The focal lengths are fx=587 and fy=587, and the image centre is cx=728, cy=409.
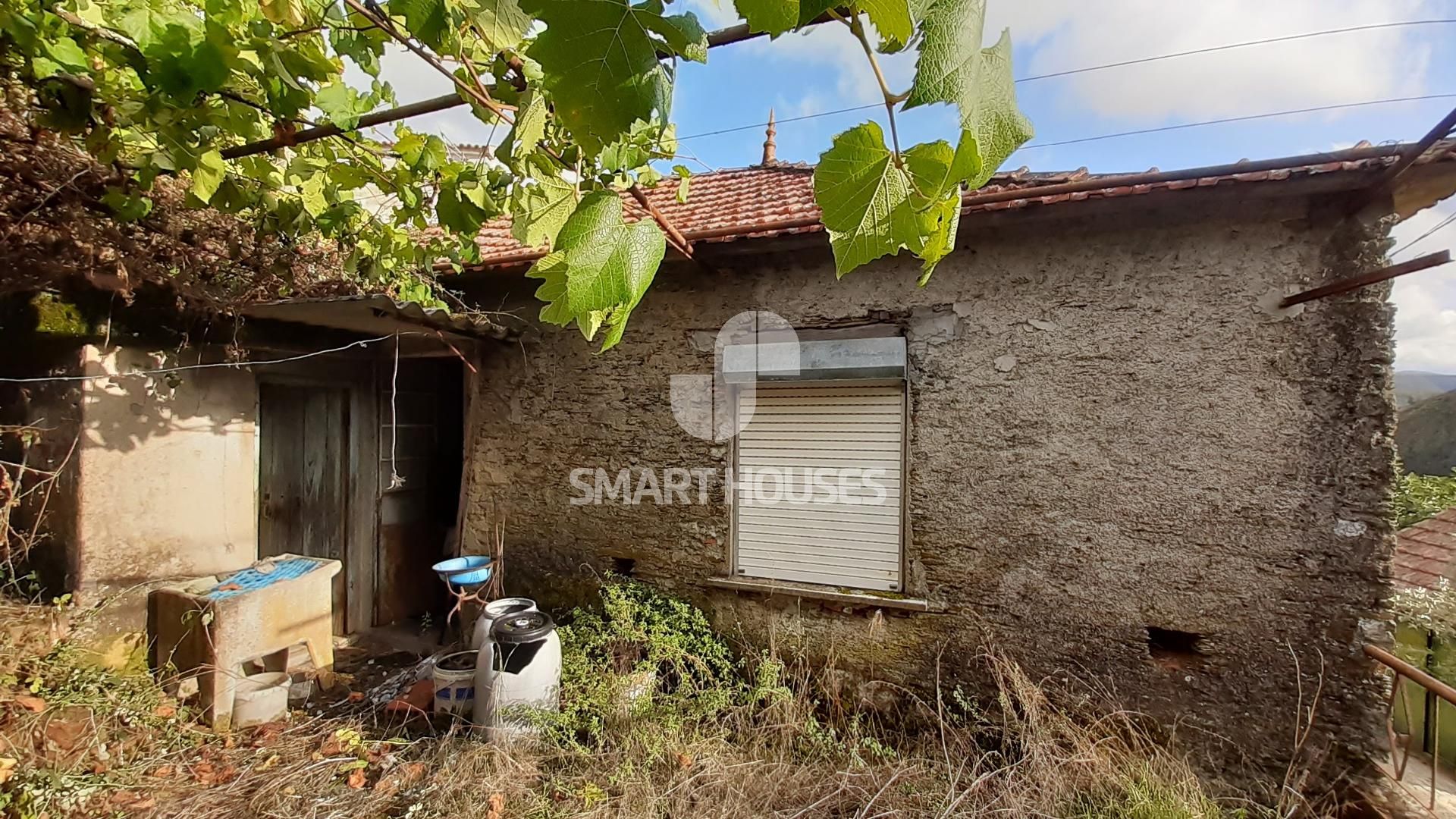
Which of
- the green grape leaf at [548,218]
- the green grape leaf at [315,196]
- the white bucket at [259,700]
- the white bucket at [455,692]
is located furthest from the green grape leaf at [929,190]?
the white bucket at [259,700]

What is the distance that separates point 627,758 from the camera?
3424mm

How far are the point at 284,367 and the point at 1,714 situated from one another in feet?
9.36

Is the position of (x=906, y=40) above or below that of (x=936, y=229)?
above

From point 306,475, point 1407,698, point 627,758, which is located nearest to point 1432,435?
point 1407,698

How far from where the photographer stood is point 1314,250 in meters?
3.26

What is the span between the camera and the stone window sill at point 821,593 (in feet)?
13.1

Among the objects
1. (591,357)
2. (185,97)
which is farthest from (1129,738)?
(185,97)

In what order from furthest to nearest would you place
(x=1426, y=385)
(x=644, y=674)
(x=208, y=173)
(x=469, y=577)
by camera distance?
(x=1426, y=385), (x=469, y=577), (x=644, y=674), (x=208, y=173)

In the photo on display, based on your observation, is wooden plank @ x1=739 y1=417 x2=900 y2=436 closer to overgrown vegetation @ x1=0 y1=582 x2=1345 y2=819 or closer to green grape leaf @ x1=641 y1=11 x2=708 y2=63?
overgrown vegetation @ x1=0 y1=582 x2=1345 y2=819

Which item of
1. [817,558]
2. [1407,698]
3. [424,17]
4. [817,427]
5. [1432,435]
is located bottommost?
[1407,698]

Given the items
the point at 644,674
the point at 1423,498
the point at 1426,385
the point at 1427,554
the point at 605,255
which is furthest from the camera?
the point at 1426,385

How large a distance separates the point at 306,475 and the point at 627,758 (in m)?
4.41

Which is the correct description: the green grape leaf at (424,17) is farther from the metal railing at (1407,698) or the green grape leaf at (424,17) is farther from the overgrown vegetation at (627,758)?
the metal railing at (1407,698)

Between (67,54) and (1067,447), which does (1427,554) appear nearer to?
→ (1067,447)
